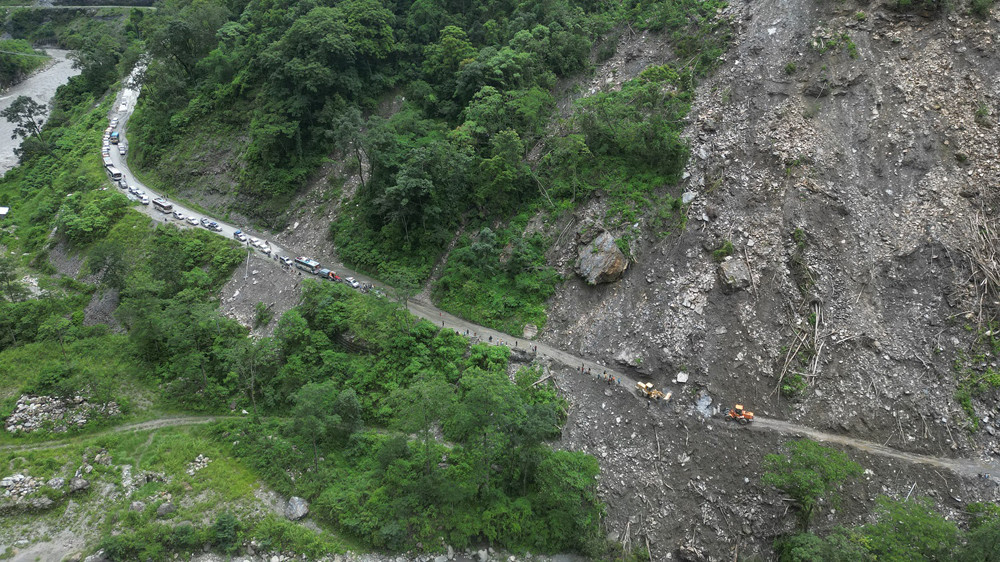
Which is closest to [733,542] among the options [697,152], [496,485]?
[496,485]

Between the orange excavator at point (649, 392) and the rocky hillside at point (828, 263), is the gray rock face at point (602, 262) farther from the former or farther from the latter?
the orange excavator at point (649, 392)

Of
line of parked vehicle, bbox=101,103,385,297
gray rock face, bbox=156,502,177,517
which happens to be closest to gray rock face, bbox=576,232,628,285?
line of parked vehicle, bbox=101,103,385,297

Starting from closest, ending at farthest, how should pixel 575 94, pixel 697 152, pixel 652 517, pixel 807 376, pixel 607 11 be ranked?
pixel 652 517
pixel 807 376
pixel 697 152
pixel 575 94
pixel 607 11

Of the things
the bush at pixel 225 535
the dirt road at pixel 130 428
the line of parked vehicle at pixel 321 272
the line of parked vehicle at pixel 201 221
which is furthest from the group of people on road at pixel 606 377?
the dirt road at pixel 130 428

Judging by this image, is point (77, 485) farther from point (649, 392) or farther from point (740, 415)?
point (740, 415)

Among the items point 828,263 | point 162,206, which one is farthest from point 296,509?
point 162,206

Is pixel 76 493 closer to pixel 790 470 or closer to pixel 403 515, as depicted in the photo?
pixel 403 515

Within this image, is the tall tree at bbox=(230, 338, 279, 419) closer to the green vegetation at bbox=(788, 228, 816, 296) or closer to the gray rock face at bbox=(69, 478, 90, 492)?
the gray rock face at bbox=(69, 478, 90, 492)
